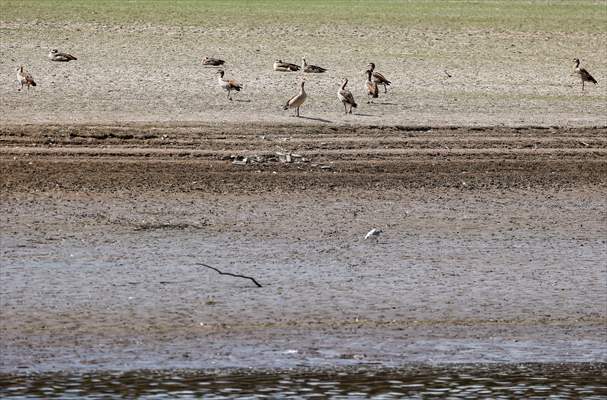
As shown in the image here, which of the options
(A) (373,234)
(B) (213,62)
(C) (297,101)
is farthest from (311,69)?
(A) (373,234)

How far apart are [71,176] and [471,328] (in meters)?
6.41

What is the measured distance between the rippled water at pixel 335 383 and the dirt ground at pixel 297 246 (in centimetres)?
18

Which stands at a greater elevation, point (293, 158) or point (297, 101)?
point (297, 101)

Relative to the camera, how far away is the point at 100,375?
375 inches

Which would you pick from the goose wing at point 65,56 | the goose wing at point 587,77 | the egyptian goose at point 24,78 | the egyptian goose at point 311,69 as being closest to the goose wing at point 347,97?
the egyptian goose at point 311,69

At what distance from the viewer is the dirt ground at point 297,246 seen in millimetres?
10305

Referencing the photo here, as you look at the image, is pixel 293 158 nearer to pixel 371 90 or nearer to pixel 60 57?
pixel 371 90

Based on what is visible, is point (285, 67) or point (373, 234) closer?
point (373, 234)

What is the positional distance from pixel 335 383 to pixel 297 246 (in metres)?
3.67

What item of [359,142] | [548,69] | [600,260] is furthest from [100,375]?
[548,69]

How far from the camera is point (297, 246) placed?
13125 millimetres

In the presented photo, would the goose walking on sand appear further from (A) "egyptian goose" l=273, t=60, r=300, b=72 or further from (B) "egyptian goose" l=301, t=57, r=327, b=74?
(B) "egyptian goose" l=301, t=57, r=327, b=74

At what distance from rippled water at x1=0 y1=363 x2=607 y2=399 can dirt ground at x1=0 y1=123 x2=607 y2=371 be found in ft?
0.60

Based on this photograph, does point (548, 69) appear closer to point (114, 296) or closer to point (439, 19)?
point (439, 19)
